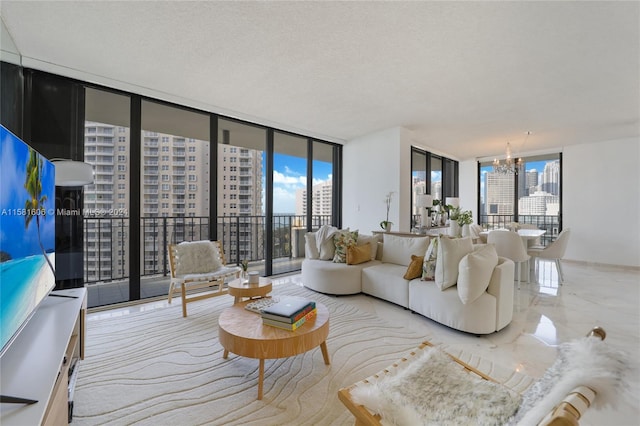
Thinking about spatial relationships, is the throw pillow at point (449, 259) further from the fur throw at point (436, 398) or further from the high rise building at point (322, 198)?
the high rise building at point (322, 198)

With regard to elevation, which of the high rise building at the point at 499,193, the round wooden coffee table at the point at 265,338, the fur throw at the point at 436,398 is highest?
the high rise building at the point at 499,193

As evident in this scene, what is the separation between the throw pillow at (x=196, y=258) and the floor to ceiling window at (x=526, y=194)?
5.67m

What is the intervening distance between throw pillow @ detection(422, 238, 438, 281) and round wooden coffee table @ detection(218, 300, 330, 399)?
4.68ft

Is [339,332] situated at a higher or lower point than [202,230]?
lower

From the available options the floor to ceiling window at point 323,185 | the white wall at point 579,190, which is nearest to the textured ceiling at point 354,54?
the white wall at point 579,190

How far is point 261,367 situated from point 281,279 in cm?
287

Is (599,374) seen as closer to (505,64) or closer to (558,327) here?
(558,327)

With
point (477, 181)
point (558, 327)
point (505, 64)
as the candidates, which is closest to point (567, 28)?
point (505, 64)

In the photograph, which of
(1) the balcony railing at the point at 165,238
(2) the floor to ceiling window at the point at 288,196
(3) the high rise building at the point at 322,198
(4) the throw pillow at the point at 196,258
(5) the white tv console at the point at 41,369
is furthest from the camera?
(3) the high rise building at the point at 322,198

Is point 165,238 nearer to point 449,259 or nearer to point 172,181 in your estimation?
point 172,181

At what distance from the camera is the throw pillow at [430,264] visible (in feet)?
9.51

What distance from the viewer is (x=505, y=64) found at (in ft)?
8.95

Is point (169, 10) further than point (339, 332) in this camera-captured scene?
No

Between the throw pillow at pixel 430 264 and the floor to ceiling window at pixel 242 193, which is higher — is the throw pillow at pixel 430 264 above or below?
below
